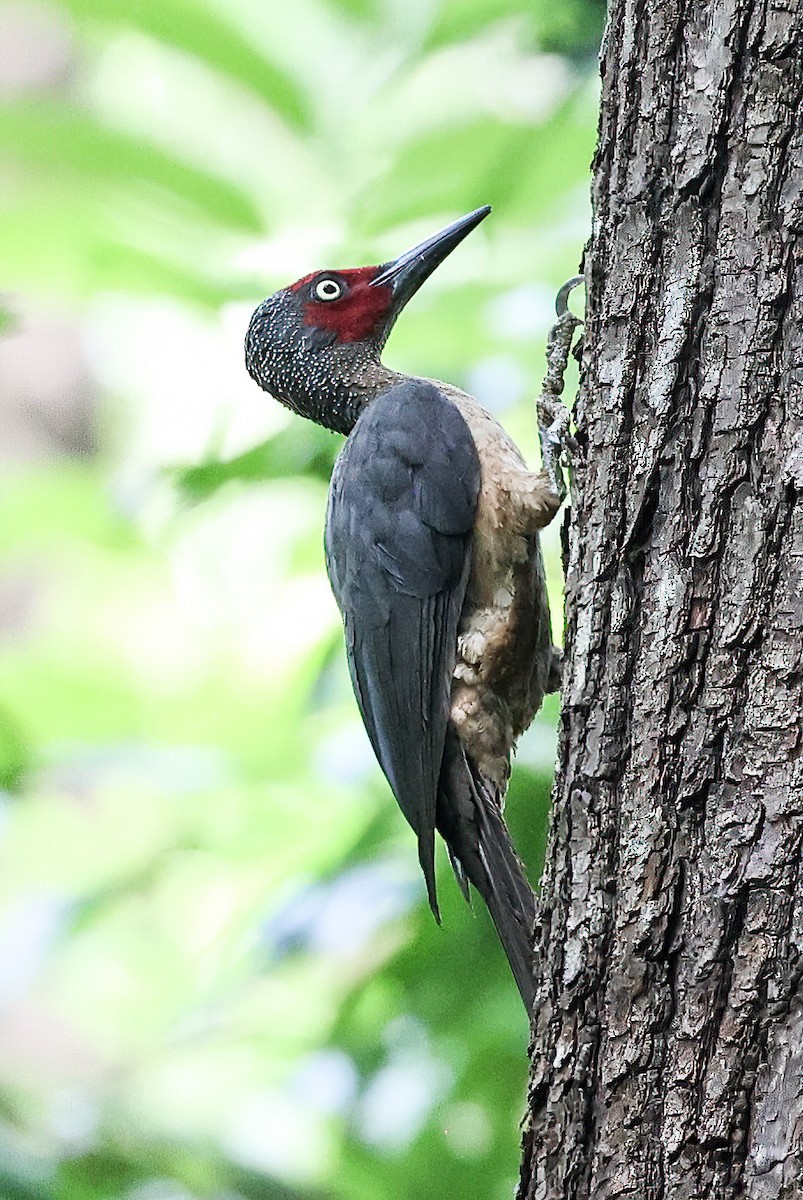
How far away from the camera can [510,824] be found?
263cm

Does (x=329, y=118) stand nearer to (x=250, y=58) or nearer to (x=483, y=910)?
(x=250, y=58)

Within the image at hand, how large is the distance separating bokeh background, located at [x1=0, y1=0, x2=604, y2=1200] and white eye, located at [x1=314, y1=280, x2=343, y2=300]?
144 mm

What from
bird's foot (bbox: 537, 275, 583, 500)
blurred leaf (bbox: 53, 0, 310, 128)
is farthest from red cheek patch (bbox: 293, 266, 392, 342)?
bird's foot (bbox: 537, 275, 583, 500)

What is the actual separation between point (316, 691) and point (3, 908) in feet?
3.89

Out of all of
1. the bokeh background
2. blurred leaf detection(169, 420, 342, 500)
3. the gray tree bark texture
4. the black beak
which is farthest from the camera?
the black beak

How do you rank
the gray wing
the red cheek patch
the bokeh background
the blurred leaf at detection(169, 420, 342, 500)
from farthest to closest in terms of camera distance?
the red cheek patch, the blurred leaf at detection(169, 420, 342, 500), the gray wing, the bokeh background

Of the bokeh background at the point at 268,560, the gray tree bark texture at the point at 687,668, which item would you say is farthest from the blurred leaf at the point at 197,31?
the gray tree bark texture at the point at 687,668

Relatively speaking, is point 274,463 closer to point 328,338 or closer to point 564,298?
point 328,338

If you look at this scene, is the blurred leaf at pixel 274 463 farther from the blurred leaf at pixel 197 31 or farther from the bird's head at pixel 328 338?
the blurred leaf at pixel 197 31

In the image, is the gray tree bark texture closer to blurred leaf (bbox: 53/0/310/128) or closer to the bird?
the bird

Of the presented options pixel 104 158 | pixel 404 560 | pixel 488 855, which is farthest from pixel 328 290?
pixel 488 855

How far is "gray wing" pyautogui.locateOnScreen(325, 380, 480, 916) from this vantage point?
276cm

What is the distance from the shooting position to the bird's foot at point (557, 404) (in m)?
2.69

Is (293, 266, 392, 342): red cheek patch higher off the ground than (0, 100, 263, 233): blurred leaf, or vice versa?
(293, 266, 392, 342): red cheek patch
